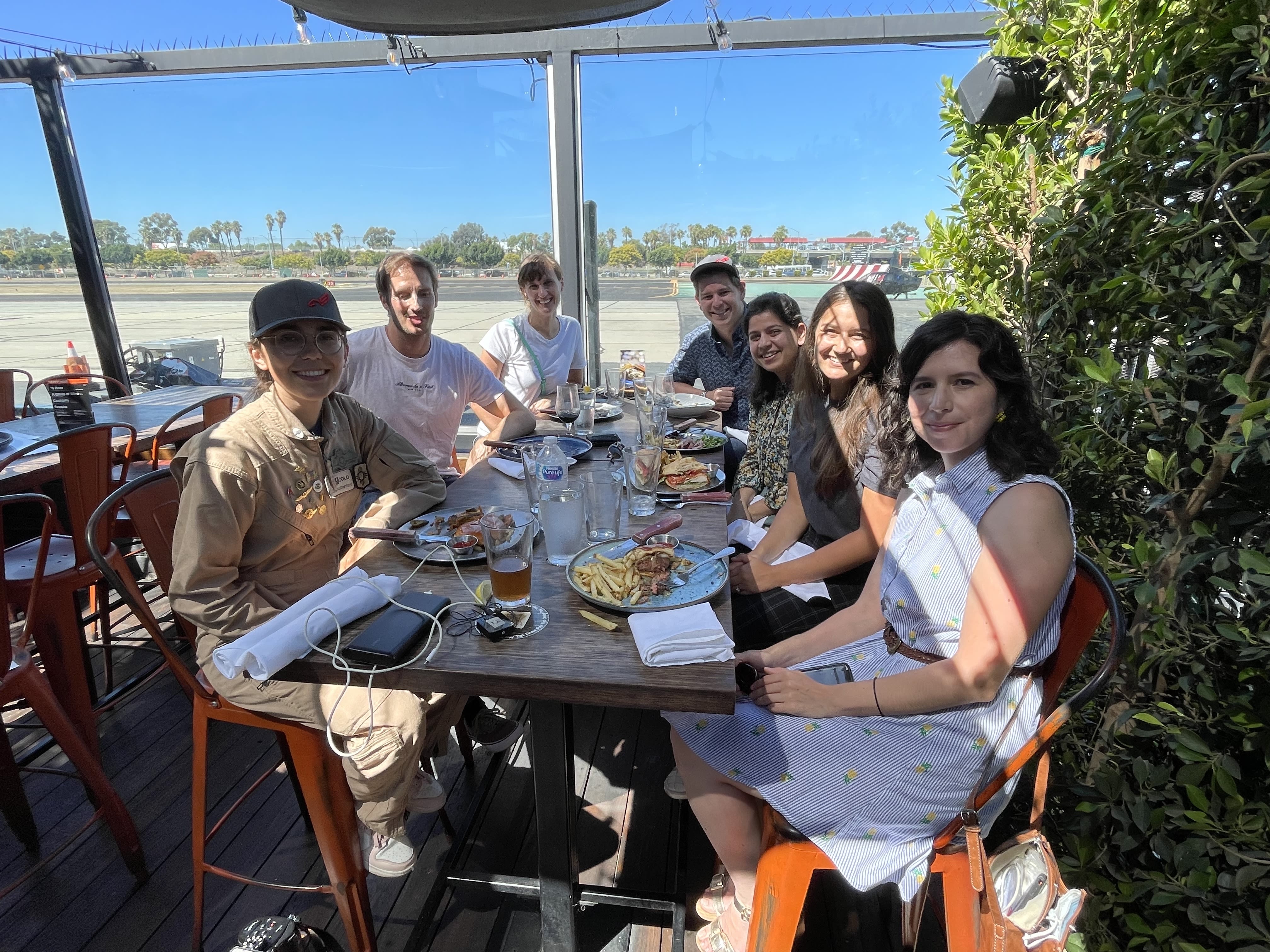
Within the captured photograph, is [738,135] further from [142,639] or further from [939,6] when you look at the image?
[142,639]

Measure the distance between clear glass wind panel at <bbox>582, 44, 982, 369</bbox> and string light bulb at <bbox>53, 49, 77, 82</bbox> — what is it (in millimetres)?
3683

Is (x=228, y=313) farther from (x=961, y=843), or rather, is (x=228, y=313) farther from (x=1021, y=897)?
(x=1021, y=897)

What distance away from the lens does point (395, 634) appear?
1131 mm

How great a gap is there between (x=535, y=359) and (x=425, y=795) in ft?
8.88

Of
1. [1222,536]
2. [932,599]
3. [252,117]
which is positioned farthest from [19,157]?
[1222,536]

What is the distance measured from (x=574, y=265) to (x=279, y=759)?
3823 mm

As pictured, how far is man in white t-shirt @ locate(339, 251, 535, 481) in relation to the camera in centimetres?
276

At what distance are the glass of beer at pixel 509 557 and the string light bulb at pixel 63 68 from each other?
5864mm

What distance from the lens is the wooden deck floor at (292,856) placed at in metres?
1.64

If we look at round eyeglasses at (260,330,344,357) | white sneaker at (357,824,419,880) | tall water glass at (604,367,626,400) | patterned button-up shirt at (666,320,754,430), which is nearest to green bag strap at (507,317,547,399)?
tall water glass at (604,367,626,400)

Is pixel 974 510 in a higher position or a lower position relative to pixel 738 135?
lower

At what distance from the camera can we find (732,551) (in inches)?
56.8

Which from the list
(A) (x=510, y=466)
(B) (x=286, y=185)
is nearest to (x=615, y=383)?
(A) (x=510, y=466)

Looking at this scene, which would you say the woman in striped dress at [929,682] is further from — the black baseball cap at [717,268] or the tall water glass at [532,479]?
the black baseball cap at [717,268]
